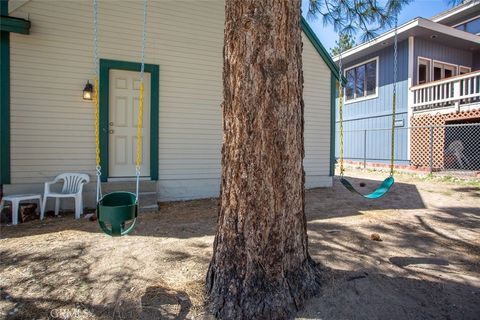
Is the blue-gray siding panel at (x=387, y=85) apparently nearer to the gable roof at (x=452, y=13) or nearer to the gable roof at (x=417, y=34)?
the gable roof at (x=417, y=34)

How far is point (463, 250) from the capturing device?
10.5 ft

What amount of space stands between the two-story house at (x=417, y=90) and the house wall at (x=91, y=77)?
6607 millimetres

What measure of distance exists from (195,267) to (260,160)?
1.30 meters

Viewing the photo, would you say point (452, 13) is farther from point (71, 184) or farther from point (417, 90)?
point (71, 184)

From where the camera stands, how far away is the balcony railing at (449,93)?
8.93m

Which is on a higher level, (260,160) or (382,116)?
(382,116)

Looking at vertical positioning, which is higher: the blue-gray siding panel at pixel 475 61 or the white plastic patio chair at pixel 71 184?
the blue-gray siding panel at pixel 475 61

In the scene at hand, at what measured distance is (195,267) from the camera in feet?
8.85

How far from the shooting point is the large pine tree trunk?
1.99 metres

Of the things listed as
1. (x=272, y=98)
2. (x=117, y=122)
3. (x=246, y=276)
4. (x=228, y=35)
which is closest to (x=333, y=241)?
(x=246, y=276)

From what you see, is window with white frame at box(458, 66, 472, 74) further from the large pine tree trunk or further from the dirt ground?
the large pine tree trunk

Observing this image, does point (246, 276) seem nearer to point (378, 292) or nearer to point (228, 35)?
point (378, 292)

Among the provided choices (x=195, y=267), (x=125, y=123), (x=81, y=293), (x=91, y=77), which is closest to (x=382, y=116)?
(x=125, y=123)

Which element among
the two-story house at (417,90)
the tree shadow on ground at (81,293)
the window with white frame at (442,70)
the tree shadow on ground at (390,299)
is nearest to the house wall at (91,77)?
the tree shadow on ground at (81,293)
